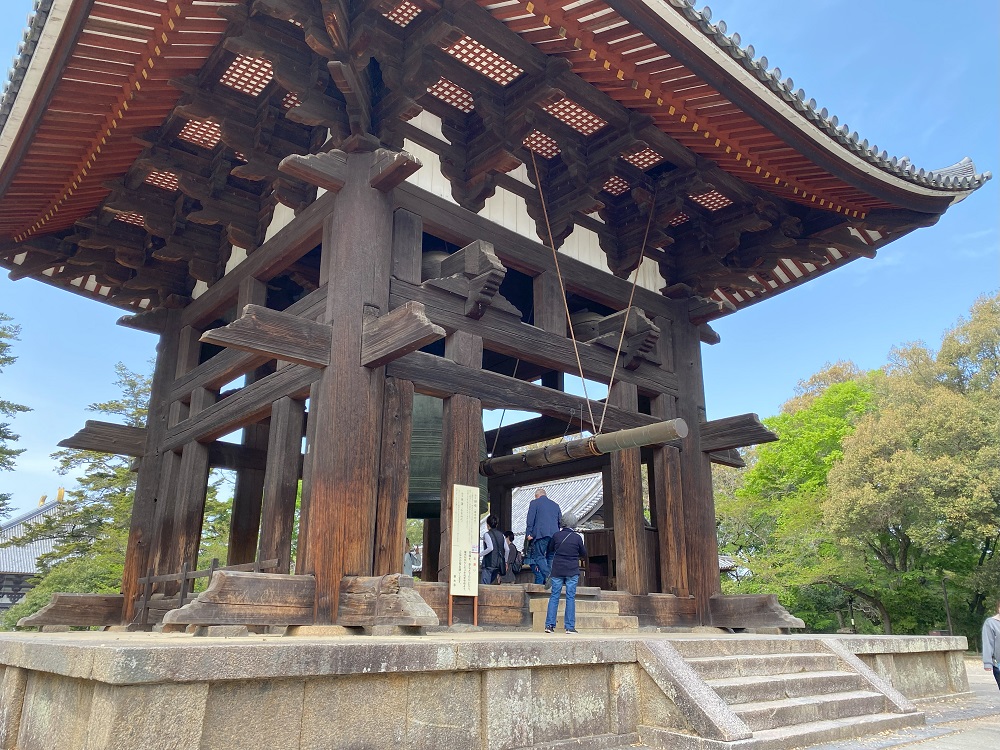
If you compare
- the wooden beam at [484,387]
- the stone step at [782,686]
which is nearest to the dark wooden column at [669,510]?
the wooden beam at [484,387]

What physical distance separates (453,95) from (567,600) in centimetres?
496

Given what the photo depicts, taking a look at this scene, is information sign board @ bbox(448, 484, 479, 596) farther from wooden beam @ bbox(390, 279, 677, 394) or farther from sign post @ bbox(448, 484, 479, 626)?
wooden beam @ bbox(390, 279, 677, 394)

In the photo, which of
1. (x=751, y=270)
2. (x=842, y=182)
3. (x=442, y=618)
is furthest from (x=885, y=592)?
(x=442, y=618)

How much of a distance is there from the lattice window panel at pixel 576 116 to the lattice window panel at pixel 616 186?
95cm

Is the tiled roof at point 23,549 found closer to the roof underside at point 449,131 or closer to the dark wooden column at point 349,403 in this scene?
the roof underside at point 449,131

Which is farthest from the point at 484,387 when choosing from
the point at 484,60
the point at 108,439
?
the point at 108,439

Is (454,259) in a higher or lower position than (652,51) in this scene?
lower

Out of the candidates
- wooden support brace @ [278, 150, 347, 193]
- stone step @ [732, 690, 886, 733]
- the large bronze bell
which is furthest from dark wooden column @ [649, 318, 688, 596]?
wooden support brace @ [278, 150, 347, 193]

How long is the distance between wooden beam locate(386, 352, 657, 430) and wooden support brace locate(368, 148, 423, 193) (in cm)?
152

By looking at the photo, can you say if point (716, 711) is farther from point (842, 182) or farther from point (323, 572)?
point (842, 182)

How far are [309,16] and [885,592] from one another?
21591 millimetres

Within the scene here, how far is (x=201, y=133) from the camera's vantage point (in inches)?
298

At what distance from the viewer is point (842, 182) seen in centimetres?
741

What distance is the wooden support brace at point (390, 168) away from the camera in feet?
19.7
